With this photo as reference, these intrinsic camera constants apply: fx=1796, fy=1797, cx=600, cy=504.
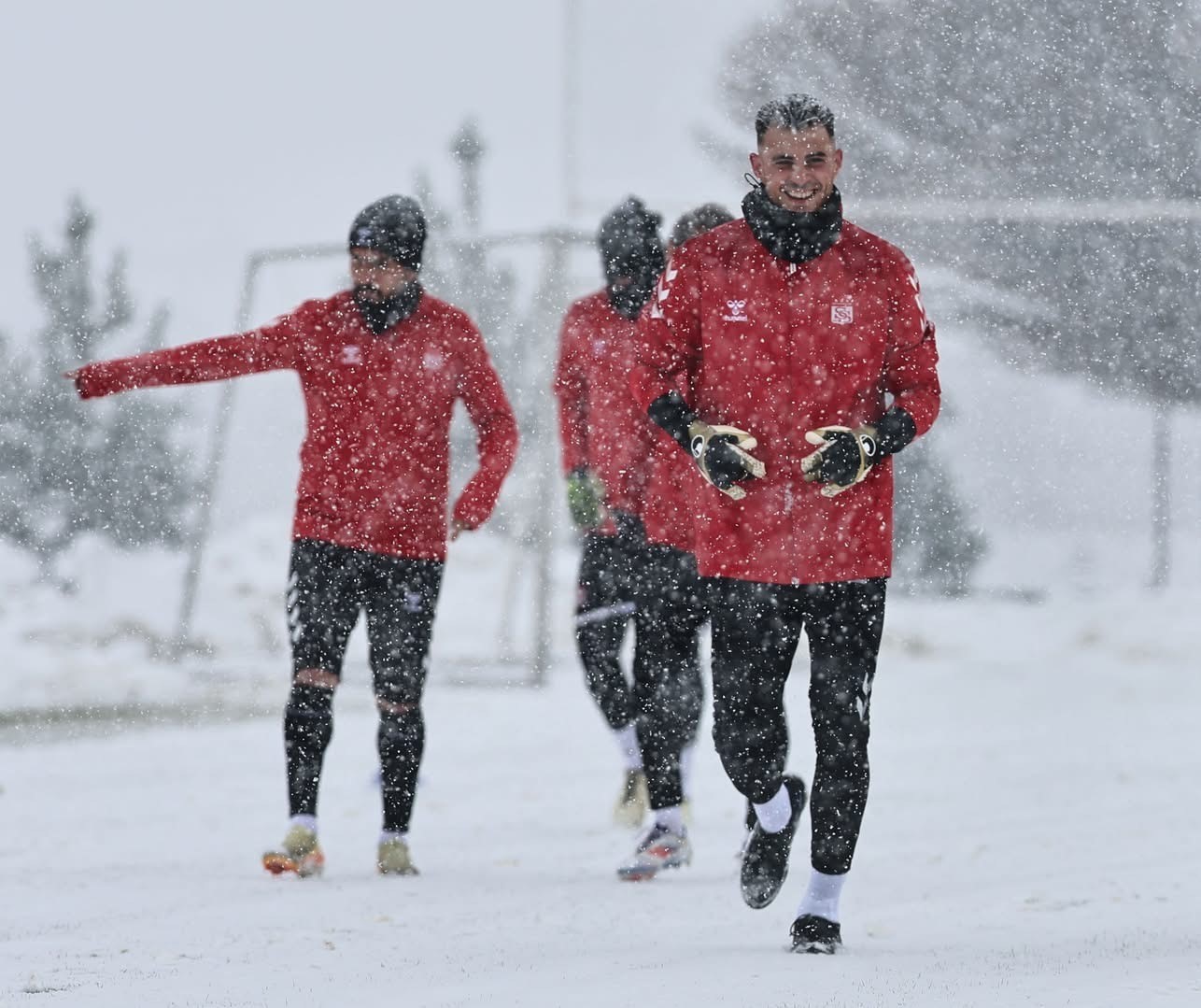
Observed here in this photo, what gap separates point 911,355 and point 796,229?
1.05ft

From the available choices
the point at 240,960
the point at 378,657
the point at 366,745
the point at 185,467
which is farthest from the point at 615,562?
the point at 185,467

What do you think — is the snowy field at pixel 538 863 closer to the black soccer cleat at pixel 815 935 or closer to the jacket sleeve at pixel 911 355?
the black soccer cleat at pixel 815 935

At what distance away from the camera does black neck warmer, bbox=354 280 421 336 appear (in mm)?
4422

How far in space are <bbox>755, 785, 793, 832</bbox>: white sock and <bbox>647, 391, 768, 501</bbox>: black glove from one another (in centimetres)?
62

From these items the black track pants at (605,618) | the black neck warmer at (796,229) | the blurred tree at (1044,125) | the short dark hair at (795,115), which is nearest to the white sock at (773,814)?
the black neck warmer at (796,229)

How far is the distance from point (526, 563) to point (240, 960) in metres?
11.0

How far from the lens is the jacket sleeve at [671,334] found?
3.30m

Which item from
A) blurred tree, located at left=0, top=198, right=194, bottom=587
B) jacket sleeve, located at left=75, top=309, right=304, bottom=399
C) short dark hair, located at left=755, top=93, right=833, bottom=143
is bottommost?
blurred tree, located at left=0, top=198, right=194, bottom=587

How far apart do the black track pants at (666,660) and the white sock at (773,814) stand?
1138 mm

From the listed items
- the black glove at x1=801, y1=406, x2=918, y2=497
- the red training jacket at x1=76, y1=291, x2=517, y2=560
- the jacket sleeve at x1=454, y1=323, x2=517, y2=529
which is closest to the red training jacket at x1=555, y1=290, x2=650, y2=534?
the jacket sleeve at x1=454, y1=323, x2=517, y2=529

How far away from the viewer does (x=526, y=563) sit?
14.1 meters

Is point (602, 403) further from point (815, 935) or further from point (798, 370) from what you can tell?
point (815, 935)

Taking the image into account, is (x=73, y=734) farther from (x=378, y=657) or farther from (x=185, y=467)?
(x=185, y=467)

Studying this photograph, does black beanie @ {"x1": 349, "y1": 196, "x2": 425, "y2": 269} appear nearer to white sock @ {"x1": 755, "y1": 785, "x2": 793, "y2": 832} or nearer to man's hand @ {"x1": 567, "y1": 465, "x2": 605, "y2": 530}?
man's hand @ {"x1": 567, "y1": 465, "x2": 605, "y2": 530}
